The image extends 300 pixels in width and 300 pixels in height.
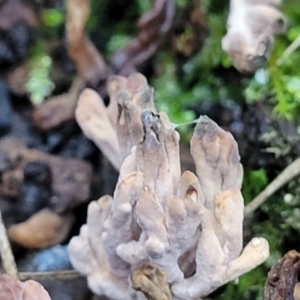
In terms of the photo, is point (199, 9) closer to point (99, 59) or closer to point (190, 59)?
point (190, 59)

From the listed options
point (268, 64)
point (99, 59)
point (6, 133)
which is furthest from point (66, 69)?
point (268, 64)

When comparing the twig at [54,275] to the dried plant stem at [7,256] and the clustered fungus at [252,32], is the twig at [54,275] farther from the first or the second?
the clustered fungus at [252,32]

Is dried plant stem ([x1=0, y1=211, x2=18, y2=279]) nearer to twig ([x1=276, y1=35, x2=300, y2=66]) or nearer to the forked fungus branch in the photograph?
the forked fungus branch

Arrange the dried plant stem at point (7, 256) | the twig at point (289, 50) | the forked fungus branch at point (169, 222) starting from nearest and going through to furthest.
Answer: the forked fungus branch at point (169, 222) < the dried plant stem at point (7, 256) < the twig at point (289, 50)

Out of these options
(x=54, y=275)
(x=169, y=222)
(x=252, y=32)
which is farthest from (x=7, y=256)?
(x=252, y=32)

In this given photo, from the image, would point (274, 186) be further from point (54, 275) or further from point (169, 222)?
point (54, 275)

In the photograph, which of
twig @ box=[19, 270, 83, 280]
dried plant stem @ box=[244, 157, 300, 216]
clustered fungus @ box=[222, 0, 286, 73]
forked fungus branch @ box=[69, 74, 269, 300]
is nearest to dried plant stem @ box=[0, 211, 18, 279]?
twig @ box=[19, 270, 83, 280]

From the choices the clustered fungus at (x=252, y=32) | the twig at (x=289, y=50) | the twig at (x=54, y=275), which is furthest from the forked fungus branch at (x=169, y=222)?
the twig at (x=289, y=50)
